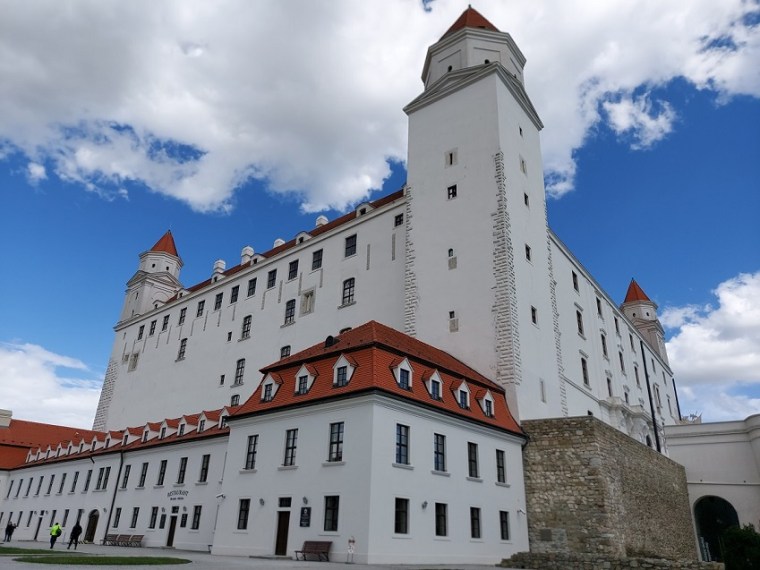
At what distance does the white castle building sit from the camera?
18938 mm

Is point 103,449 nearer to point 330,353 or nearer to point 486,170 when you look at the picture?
point 330,353

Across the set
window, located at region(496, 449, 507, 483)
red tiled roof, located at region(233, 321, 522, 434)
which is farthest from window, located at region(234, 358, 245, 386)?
window, located at region(496, 449, 507, 483)

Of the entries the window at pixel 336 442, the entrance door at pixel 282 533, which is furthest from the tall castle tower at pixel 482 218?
the entrance door at pixel 282 533

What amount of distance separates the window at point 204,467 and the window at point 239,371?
1055 cm

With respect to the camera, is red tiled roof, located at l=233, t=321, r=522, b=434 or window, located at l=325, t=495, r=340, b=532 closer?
window, located at l=325, t=495, r=340, b=532

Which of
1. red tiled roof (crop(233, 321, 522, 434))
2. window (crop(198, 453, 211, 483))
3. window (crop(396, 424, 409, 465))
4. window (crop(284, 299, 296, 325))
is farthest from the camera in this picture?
window (crop(284, 299, 296, 325))

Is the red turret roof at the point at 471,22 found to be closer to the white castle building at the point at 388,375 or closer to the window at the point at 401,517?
the white castle building at the point at 388,375

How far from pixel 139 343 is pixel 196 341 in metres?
9.36

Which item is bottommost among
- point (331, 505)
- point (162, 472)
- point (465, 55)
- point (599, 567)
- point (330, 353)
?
point (599, 567)

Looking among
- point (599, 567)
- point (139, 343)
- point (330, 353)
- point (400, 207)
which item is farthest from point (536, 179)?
point (139, 343)

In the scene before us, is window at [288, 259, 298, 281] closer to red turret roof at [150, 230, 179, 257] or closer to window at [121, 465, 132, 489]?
window at [121, 465, 132, 489]

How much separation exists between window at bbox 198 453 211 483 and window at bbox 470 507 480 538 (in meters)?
12.7

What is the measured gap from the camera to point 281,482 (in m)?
19.8

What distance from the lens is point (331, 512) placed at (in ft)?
59.4
